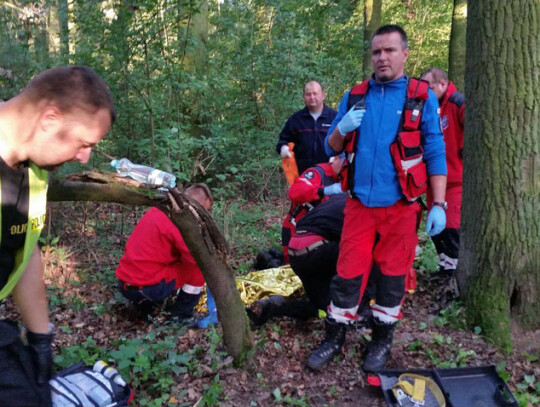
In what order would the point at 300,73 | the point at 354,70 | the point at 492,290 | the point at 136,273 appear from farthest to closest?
the point at 354,70 < the point at 300,73 < the point at 136,273 < the point at 492,290

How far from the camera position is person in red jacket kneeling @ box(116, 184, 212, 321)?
3852 mm

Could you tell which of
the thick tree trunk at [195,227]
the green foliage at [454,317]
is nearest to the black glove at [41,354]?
the thick tree trunk at [195,227]

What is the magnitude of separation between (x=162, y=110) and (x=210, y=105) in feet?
6.22

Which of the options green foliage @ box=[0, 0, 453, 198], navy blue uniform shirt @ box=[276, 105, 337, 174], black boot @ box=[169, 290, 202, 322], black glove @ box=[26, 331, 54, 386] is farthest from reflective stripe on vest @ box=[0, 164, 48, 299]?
navy blue uniform shirt @ box=[276, 105, 337, 174]

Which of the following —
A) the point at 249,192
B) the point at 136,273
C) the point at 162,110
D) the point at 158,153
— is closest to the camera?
the point at 136,273

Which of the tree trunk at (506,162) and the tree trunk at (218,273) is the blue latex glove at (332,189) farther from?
the tree trunk at (218,273)

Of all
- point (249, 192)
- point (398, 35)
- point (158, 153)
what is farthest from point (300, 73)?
point (398, 35)

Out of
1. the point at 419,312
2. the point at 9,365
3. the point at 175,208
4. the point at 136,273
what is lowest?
the point at 419,312

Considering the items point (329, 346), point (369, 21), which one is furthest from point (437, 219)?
point (369, 21)

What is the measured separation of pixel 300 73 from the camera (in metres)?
8.45

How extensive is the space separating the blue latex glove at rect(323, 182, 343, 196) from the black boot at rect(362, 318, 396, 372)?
1322 millimetres

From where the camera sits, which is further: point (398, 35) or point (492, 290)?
point (492, 290)

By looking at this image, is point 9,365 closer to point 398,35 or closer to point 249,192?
point 398,35

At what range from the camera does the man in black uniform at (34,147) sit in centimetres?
150
